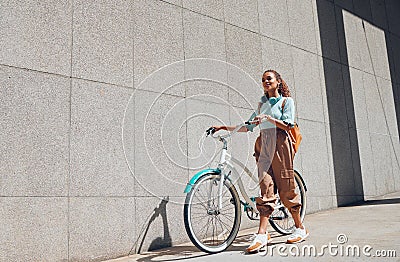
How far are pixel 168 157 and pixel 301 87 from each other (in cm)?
290

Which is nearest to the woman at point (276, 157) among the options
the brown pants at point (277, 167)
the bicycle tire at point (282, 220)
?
the brown pants at point (277, 167)

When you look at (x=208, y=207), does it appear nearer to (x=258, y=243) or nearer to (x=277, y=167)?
(x=258, y=243)

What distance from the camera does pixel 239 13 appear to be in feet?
20.3

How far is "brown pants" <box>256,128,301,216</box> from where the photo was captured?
4121 millimetres

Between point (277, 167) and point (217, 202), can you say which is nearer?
point (217, 202)

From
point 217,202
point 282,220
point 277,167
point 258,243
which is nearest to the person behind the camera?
point 258,243

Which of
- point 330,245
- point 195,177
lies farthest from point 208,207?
point 330,245

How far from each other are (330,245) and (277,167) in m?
0.80

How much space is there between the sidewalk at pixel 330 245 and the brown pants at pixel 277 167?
1.46 ft

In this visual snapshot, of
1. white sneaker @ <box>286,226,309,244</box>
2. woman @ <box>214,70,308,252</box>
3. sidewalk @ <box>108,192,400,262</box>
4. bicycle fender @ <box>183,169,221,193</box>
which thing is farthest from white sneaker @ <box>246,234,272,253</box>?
bicycle fender @ <box>183,169,221,193</box>

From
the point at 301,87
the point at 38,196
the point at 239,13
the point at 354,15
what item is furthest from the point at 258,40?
the point at 38,196

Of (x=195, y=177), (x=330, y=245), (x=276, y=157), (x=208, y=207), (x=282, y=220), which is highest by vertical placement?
(x=276, y=157)

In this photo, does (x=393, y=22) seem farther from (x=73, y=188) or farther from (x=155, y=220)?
(x=73, y=188)

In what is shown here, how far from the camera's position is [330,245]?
392cm
